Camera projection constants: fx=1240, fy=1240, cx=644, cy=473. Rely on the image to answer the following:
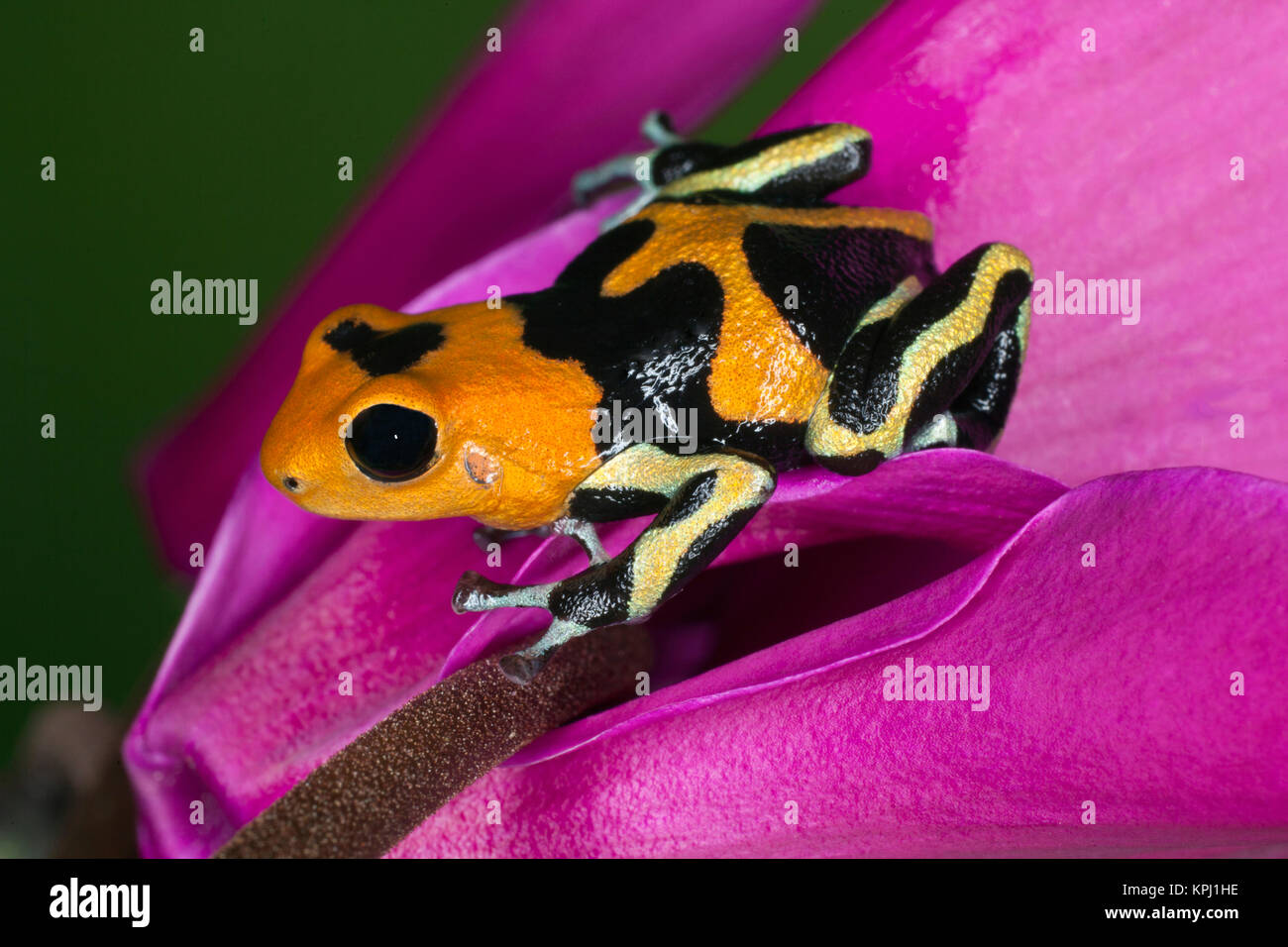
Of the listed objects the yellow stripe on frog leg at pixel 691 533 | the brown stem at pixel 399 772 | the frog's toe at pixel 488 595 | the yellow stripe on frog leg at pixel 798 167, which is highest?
the yellow stripe on frog leg at pixel 798 167

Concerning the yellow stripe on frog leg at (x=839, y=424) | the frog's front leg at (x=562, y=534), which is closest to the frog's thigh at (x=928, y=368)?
the yellow stripe on frog leg at (x=839, y=424)

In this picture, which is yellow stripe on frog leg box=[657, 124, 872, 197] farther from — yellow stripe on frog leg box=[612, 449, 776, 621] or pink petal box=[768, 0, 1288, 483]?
yellow stripe on frog leg box=[612, 449, 776, 621]

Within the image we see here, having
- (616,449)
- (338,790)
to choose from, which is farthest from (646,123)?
(338,790)

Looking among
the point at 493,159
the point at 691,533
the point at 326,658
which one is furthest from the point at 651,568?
the point at 493,159

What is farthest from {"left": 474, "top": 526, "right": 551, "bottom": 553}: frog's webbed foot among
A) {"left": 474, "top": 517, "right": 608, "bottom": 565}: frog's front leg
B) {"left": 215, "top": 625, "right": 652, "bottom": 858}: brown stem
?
{"left": 215, "top": 625, "right": 652, "bottom": 858}: brown stem

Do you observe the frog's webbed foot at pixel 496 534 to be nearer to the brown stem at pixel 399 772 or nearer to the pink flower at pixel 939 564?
the pink flower at pixel 939 564
